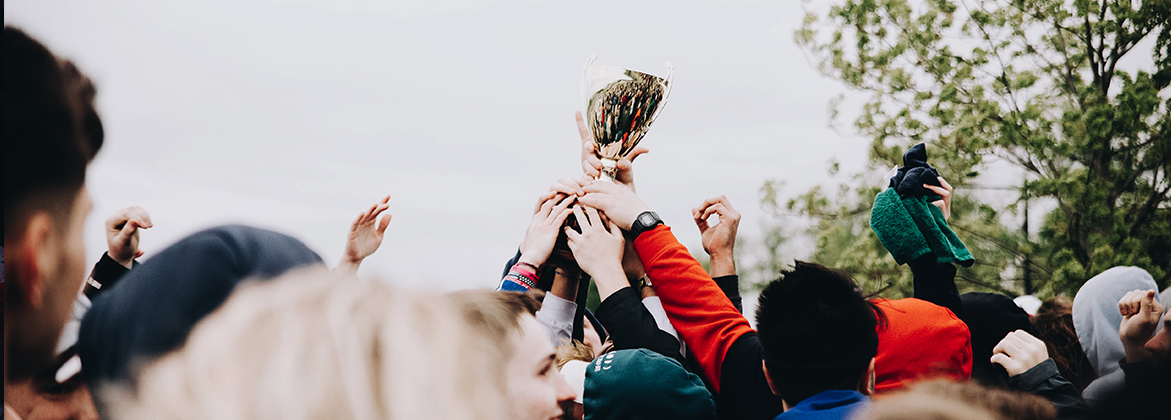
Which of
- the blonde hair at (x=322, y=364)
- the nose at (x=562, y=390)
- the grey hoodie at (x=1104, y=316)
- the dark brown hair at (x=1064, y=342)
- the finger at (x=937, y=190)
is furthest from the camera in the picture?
the dark brown hair at (x=1064, y=342)

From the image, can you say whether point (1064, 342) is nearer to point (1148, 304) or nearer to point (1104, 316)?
point (1104, 316)

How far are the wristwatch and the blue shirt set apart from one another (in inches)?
31.2

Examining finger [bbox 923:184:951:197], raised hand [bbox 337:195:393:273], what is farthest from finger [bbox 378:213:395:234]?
finger [bbox 923:184:951:197]

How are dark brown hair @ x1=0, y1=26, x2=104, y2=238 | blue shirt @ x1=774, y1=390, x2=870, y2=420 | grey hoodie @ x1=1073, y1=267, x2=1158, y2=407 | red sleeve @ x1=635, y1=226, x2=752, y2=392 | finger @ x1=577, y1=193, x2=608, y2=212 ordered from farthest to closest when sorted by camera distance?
grey hoodie @ x1=1073, y1=267, x2=1158, y2=407, finger @ x1=577, y1=193, x2=608, y2=212, red sleeve @ x1=635, y1=226, x2=752, y2=392, blue shirt @ x1=774, y1=390, x2=870, y2=420, dark brown hair @ x1=0, y1=26, x2=104, y2=238

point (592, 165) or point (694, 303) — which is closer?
point (694, 303)

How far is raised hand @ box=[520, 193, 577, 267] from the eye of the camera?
2.43 m

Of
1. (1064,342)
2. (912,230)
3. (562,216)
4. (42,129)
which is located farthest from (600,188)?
(1064,342)

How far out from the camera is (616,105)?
274 centimetres

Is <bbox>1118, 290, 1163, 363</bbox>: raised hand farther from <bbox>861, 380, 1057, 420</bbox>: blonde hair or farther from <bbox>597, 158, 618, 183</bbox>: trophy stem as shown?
<bbox>597, 158, 618, 183</bbox>: trophy stem

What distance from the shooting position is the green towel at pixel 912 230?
2.88 meters

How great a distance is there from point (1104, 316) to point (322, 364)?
13.1ft

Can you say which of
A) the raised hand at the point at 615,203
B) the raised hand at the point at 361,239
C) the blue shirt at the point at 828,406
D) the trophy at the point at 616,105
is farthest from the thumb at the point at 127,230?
the blue shirt at the point at 828,406

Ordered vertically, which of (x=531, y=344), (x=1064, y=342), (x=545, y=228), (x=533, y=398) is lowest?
(x=1064, y=342)

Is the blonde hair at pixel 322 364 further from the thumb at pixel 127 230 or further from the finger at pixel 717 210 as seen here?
the finger at pixel 717 210
